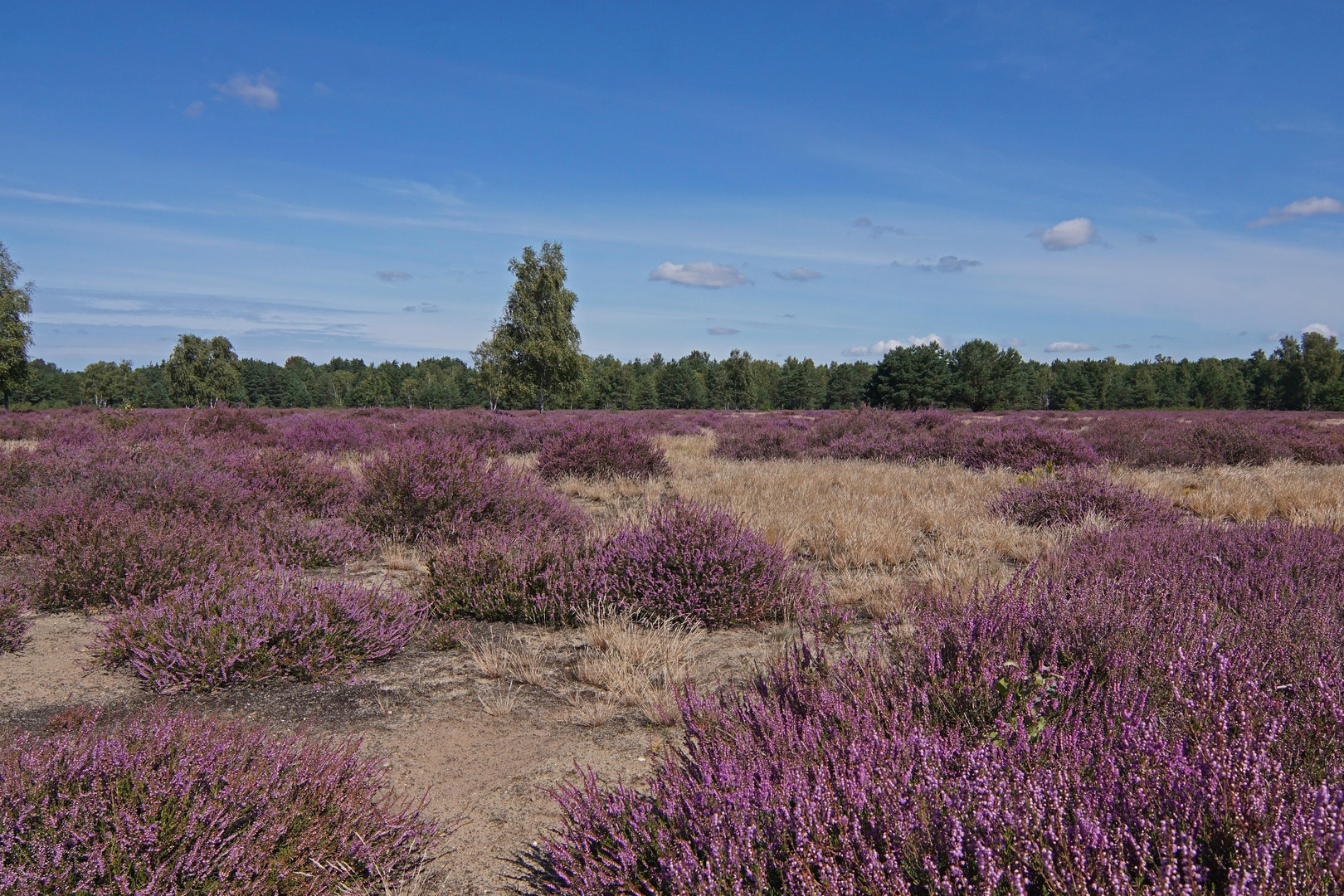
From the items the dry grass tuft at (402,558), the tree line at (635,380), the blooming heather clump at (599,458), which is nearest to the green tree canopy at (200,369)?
the tree line at (635,380)

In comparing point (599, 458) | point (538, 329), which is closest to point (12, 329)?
point (538, 329)

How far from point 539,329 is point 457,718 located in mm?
38430

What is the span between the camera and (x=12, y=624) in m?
4.11

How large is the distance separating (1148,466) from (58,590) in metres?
13.9

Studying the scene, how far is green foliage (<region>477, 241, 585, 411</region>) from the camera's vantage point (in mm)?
40594

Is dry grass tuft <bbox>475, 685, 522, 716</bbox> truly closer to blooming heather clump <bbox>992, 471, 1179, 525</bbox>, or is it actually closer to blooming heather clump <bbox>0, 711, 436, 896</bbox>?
blooming heather clump <bbox>0, 711, 436, 896</bbox>

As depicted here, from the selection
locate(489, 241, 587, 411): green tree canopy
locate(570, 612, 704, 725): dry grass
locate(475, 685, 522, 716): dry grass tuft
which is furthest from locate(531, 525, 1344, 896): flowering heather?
locate(489, 241, 587, 411): green tree canopy

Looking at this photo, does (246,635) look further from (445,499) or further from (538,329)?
(538,329)

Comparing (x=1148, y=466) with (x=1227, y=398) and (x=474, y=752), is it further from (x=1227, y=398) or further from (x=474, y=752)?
(x=1227, y=398)

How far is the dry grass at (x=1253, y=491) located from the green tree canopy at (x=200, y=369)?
243ft

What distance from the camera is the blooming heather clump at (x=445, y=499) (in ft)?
21.6

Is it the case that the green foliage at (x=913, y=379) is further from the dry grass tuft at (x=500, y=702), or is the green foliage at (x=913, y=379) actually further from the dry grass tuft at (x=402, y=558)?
the dry grass tuft at (x=500, y=702)

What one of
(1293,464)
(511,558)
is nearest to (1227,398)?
(1293,464)

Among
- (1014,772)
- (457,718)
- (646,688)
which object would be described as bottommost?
(457,718)
